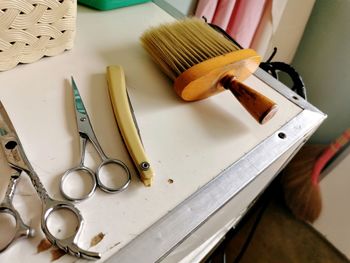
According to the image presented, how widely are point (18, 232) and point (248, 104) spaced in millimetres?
269

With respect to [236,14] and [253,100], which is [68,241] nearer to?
[253,100]

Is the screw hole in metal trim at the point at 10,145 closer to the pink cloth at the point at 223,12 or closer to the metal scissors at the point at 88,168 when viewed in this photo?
the metal scissors at the point at 88,168

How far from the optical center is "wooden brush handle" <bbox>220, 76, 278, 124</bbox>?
37 cm

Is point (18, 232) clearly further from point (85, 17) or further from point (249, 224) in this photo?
point (249, 224)

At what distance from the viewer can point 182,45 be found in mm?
415

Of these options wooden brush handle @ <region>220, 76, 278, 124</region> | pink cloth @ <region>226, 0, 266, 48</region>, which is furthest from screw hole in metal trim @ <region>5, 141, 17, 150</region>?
pink cloth @ <region>226, 0, 266, 48</region>

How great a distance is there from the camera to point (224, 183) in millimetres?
339

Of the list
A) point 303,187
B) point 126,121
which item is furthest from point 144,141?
point 303,187

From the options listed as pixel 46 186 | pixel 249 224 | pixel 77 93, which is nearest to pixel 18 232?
pixel 46 186

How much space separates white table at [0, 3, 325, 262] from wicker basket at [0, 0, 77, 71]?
0.02 m

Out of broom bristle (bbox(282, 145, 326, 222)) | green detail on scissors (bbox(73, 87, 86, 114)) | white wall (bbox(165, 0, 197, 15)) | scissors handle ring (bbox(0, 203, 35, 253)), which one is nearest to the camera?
scissors handle ring (bbox(0, 203, 35, 253))

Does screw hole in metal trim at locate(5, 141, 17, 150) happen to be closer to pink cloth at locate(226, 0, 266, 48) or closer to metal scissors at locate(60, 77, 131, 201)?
metal scissors at locate(60, 77, 131, 201)

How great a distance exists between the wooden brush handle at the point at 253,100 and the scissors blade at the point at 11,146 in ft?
0.77

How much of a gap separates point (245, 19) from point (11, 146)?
0.54 m
